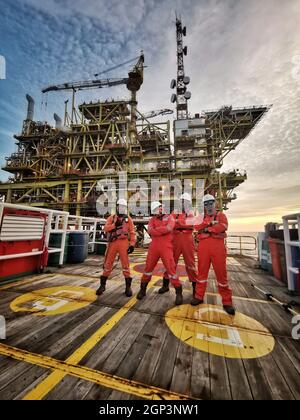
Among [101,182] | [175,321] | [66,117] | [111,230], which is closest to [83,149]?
[101,182]

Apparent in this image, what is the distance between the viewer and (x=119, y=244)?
13.0 ft

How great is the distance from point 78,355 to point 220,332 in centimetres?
182

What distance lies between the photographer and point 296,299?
12.5ft

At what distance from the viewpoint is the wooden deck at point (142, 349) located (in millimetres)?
1544

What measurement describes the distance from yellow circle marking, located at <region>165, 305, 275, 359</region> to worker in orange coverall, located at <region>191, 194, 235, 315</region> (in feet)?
0.94

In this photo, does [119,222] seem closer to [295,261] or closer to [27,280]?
[27,280]

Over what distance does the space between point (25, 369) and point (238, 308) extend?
3.27m

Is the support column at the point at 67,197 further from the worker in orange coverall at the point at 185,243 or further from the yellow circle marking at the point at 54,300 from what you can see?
the worker in orange coverall at the point at 185,243

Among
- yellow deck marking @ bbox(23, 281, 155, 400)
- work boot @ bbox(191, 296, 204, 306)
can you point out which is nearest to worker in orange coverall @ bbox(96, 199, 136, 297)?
yellow deck marking @ bbox(23, 281, 155, 400)

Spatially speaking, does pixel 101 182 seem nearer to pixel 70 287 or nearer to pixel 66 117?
pixel 66 117

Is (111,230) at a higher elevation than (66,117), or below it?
below

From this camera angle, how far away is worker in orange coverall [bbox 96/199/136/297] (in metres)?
3.88
